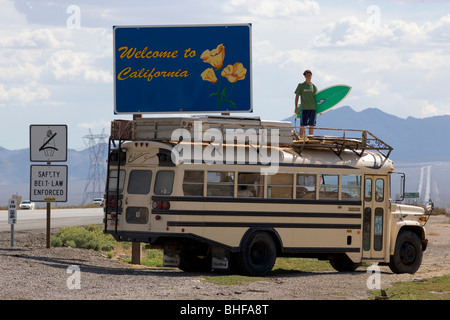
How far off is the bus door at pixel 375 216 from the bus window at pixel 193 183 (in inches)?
160

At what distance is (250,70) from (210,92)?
121 centimetres

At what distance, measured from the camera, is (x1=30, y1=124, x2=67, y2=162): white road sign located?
21.3 meters

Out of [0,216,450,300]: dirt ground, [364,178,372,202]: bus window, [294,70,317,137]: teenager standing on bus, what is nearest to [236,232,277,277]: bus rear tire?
[0,216,450,300]: dirt ground

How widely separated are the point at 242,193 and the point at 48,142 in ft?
20.5

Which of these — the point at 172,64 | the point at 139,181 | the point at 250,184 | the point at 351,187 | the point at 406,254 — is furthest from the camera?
the point at 172,64

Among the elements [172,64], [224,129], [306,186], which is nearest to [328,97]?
[306,186]

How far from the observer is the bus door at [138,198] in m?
17.1

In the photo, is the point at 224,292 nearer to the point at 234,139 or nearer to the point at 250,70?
the point at 234,139

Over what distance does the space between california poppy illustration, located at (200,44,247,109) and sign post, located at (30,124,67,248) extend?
3.89 meters

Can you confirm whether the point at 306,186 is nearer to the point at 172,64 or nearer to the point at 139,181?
the point at 139,181

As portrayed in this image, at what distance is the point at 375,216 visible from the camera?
19.2m

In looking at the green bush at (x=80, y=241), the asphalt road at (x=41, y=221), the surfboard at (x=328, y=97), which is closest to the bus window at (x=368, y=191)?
the surfboard at (x=328, y=97)

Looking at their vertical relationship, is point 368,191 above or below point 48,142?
below
